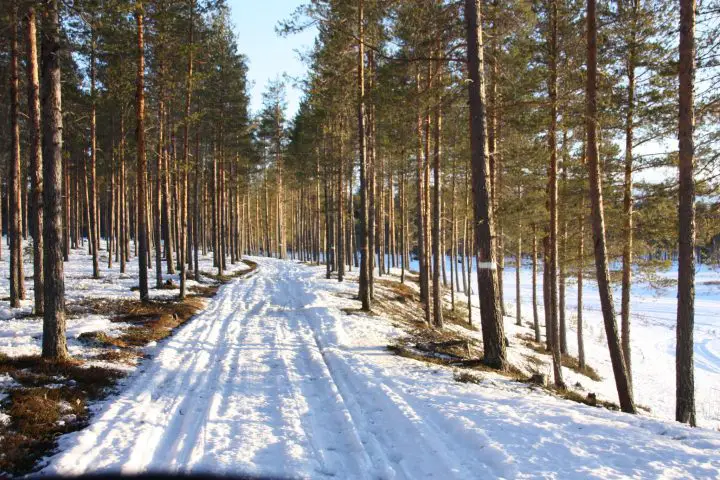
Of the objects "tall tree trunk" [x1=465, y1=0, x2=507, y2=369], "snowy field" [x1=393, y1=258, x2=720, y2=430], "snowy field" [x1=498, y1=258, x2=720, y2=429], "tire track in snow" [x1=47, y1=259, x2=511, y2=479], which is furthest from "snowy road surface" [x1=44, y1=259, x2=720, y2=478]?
"snowy field" [x1=498, y1=258, x2=720, y2=429]

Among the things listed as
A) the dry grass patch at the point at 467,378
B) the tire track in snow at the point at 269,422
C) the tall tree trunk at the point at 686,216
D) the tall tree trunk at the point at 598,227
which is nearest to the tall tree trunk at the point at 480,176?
the dry grass patch at the point at 467,378

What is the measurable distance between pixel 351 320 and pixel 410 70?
724cm

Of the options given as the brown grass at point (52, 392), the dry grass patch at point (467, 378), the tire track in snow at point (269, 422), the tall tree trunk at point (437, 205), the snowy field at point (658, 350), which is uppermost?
the tall tree trunk at point (437, 205)

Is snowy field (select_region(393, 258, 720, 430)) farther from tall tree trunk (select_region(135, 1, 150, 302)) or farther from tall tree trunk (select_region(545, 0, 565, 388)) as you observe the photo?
tall tree trunk (select_region(135, 1, 150, 302))

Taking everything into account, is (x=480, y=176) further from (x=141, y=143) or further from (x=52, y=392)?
(x=141, y=143)

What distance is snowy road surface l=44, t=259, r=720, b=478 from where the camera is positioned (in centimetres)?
422

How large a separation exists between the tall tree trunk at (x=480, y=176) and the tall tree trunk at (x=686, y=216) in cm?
345

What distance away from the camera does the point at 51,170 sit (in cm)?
708

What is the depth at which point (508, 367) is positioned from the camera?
28.5 ft

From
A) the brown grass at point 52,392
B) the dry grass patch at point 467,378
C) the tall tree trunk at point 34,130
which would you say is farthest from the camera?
the tall tree trunk at point 34,130

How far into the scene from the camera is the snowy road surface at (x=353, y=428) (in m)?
4.22

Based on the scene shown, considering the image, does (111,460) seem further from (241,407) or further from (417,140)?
(417,140)

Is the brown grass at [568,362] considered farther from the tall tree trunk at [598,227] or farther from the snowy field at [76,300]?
the snowy field at [76,300]

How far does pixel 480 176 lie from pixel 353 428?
543 centimetres
